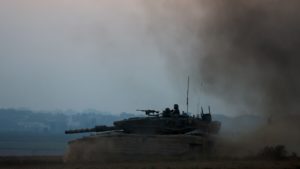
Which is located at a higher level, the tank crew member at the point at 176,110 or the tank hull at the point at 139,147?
the tank crew member at the point at 176,110

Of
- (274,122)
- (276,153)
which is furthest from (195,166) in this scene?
(274,122)

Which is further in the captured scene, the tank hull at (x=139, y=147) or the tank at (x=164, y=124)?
the tank at (x=164, y=124)

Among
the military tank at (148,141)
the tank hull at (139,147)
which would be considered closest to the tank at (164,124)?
the military tank at (148,141)

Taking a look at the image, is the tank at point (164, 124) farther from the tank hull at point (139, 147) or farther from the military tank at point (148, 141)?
the tank hull at point (139, 147)

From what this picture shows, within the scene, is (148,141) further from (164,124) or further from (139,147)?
(164,124)

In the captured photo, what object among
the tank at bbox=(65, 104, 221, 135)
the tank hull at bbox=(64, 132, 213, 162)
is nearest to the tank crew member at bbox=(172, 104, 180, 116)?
the tank at bbox=(65, 104, 221, 135)

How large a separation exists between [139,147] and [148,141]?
1.86 ft

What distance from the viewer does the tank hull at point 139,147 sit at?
34844mm

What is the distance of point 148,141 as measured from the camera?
35312 millimetres

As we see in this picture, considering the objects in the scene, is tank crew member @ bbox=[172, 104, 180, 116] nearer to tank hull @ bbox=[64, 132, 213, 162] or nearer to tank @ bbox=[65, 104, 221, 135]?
tank @ bbox=[65, 104, 221, 135]

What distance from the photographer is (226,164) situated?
2720cm

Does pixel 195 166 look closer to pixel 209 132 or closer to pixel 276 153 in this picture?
pixel 276 153

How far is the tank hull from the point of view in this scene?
3484 cm

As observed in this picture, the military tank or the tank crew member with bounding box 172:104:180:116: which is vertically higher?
the tank crew member with bounding box 172:104:180:116
